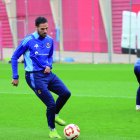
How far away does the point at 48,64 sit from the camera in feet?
32.4

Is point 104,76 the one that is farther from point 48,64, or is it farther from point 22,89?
point 48,64

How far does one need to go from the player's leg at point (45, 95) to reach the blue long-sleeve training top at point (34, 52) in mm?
155

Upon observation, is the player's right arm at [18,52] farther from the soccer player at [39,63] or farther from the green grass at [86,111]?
the green grass at [86,111]

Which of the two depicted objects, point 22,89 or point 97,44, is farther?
point 97,44

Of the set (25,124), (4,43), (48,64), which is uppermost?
(48,64)

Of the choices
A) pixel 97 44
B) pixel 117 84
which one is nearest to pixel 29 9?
pixel 97 44

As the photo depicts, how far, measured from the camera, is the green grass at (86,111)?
10.1m

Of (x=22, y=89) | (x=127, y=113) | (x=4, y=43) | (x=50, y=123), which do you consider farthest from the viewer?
(x=4, y=43)

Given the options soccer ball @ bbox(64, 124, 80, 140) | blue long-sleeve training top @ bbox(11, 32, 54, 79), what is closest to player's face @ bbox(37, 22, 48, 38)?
blue long-sleeve training top @ bbox(11, 32, 54, 79)

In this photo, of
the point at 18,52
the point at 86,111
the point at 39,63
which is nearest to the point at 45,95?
the point at 39,63

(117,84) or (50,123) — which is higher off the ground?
(50,123)

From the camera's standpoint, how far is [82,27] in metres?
37.3

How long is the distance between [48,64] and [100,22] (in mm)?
26692

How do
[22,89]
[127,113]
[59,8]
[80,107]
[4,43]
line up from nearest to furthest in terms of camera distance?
[127,113], [80,107], [22,89], [59,8], [4,43]
